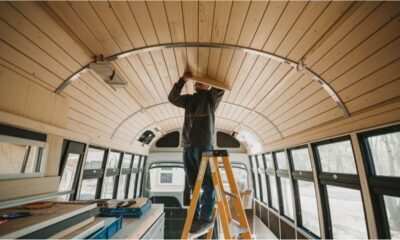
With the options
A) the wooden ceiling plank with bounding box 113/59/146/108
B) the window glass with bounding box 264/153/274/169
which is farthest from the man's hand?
the window glass with bounding box 264/153/274/169


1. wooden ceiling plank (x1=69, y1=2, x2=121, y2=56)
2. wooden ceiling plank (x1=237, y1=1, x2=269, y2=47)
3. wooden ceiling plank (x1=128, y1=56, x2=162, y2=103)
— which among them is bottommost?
wooden ceiling plank (x1=69, y1=2, x2=121, y2=56)

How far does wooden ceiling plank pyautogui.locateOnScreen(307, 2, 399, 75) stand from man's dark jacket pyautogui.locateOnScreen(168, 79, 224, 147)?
99 centimetres

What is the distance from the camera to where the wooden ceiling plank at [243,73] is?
6.13 ft

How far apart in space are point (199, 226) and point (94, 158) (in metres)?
2.50

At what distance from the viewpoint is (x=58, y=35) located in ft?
4.49

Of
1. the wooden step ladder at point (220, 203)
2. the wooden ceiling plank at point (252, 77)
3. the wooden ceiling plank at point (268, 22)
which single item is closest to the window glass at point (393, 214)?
the wooden step ladder at point (220, 203)

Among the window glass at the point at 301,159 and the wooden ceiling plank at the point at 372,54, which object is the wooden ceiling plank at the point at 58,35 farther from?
the window glass at the point at 301,159

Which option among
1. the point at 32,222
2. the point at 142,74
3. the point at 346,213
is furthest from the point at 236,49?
the point at 346,213

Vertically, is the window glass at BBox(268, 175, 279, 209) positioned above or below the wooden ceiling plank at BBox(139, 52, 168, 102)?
below

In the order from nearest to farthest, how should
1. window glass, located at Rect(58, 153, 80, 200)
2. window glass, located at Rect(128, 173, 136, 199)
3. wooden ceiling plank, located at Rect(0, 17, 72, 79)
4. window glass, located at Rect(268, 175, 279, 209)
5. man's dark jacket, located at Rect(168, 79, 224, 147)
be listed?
wooden ceiling plank, located at Rect(0, 17, 72, 79) < man's dark jacket, located at Rect(168, 79, 224, 147) < window glass, located at Rect(58, 153, 80, 200) < window glass, located at Rect(268, 175, 279, 209) < window glass, located at Rect(128, 173, 136, 199)

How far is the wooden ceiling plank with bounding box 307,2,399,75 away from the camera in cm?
107

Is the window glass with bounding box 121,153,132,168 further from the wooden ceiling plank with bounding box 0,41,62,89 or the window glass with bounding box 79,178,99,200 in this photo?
the wooden ceiling plank with bounding box 0,41,62,89

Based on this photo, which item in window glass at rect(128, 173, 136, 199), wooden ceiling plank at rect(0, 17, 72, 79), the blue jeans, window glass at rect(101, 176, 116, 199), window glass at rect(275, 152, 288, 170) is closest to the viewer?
wooden ceiling plank at rect(0, 17, 72, 79)

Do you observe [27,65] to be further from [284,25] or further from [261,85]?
[261,85]
